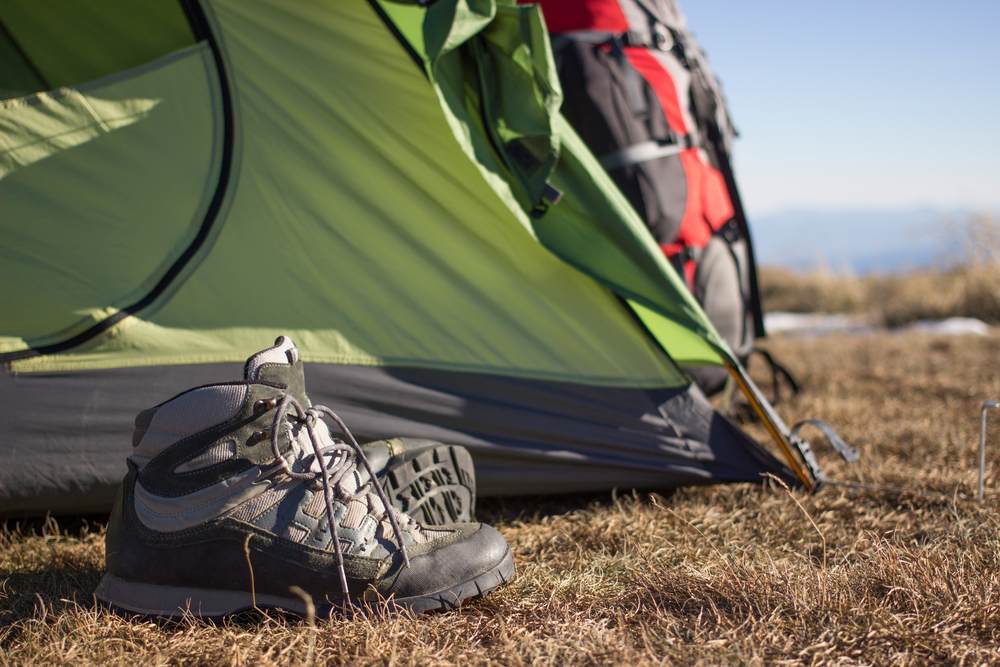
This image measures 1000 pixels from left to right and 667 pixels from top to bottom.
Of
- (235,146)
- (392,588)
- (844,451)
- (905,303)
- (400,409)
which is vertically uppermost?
(235,146)

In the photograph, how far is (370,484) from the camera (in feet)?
4.56

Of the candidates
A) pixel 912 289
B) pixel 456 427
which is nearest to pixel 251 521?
pixel 456 427

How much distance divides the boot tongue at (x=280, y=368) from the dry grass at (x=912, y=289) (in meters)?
6.30

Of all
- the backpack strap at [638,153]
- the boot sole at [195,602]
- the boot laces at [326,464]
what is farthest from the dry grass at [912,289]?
the boot sole at [195,602]

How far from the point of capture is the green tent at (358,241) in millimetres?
1782

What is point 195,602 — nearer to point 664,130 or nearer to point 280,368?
point 280,368

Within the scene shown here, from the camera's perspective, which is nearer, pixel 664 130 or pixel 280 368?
pixel 280 368

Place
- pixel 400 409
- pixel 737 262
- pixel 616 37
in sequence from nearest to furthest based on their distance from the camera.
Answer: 1. pixel 400 409
2. pixel 616 37
3. pixel 737 262

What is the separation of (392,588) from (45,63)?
5.25 feet

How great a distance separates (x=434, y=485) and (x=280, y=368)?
1.40ft

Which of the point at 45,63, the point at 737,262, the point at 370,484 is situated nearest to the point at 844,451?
the point at 737,262

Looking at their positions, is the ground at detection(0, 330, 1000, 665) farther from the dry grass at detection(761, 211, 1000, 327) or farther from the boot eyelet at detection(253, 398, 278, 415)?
the dry grass at detection(761, 211, 1000, 327)

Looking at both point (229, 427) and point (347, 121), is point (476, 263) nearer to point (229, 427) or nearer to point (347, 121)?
point (347, 121)

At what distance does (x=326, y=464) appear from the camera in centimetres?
134
